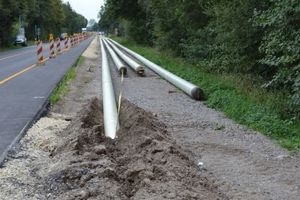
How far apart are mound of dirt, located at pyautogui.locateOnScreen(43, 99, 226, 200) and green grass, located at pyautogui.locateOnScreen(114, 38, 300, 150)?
185cm

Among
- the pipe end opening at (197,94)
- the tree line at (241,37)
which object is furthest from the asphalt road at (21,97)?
the tree line at (241,37)

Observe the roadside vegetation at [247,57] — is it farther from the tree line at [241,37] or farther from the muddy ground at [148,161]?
the muddy ground at [148,161]

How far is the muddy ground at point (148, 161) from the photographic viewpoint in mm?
5391

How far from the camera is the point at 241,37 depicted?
14523 mm

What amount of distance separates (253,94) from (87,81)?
6.85 m

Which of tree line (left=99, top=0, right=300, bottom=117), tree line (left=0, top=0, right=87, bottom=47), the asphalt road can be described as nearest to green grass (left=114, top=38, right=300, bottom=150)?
tree line (left=99, top=0, right=300, bottom=117)

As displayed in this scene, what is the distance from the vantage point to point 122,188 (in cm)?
534

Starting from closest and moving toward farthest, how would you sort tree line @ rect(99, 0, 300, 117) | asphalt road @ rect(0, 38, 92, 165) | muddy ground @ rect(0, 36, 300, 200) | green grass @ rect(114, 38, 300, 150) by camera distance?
muddy ground @ rect(0, 36, 300, 200) < green grass @ rect(114, 38, 300, 150) < asphalt road @ rect(0, 38, 92, 165) < tree line @ rect(99, 0, 300, 117)

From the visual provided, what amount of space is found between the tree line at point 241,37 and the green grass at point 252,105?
1.09ft

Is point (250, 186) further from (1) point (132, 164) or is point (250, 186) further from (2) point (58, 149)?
(2) point (58, 149)

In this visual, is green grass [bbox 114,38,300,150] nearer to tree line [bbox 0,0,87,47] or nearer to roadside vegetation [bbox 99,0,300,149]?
roadside vegetation [bbox 99,0,300,149]

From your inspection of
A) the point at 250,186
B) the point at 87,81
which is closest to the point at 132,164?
the point at 250,186

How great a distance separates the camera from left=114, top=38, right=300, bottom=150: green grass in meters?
8.35

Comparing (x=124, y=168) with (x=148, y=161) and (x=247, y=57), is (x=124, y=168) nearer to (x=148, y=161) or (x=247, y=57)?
(x=148, y=161)
